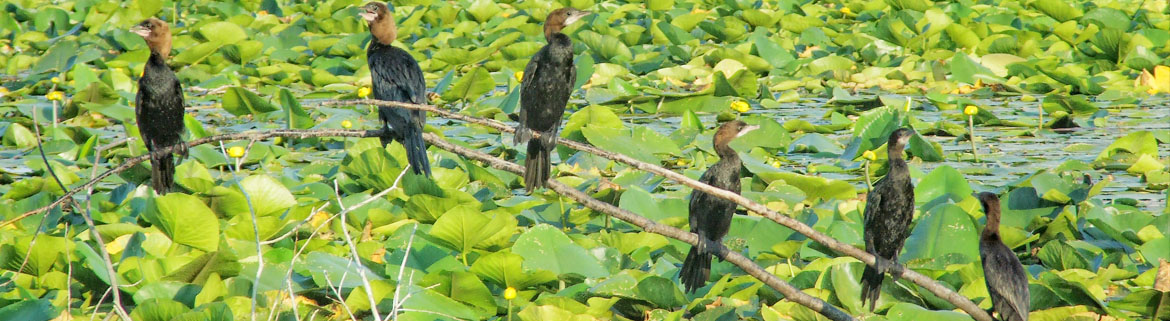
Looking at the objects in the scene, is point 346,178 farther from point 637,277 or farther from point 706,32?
point 706,32

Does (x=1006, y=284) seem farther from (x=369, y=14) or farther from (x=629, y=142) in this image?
(x=369, y=14)

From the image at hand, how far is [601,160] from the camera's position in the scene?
5324 millimetres

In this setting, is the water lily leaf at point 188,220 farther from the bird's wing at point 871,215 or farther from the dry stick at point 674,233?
the bird's wing at point 871,215

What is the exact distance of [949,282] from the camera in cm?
340

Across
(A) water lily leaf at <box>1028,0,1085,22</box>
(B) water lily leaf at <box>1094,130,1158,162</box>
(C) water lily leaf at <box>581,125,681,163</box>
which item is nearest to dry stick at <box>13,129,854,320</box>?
(C) water lily leaf at <box>581,125,681,163</box>

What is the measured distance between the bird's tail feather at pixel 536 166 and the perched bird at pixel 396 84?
80 cm

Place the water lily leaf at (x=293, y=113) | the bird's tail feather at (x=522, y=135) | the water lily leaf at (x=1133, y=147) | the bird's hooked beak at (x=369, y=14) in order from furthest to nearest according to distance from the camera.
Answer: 1. the water lily leaf at (x=293, y=113)
2. the water lily leaf at (x=1133, y=147)
3. the bird's hooked beak at (x=369, y=14)
4. the bird's tail feather at (x=522, y=135)

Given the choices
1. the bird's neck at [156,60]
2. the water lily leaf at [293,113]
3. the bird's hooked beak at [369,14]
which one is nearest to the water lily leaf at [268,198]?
the bird's neck at [156,60]

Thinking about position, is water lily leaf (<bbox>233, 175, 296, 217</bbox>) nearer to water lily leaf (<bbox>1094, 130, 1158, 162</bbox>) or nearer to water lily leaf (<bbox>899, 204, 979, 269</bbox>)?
water lily leaf (<bbox>899, 204, 979, 269</bbox>)

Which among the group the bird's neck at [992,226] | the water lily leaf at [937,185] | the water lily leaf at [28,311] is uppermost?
the bird's neck at [992,226]

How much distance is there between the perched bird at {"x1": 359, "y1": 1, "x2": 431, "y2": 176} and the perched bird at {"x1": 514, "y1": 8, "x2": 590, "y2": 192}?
2.22 ft

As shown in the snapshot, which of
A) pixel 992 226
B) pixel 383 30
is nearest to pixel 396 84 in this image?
pixel 383 30

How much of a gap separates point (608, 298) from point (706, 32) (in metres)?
5.93

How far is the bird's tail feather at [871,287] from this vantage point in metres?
3.21
